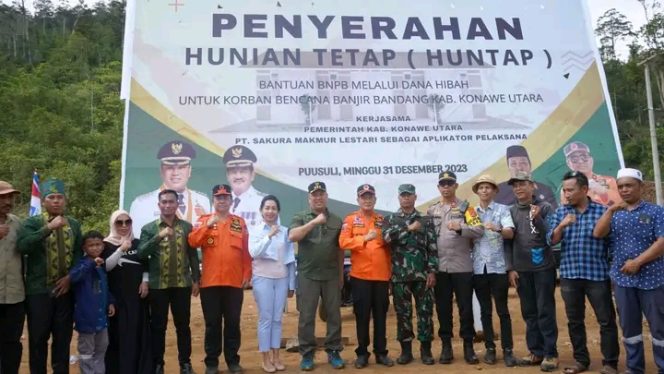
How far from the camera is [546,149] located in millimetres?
5961

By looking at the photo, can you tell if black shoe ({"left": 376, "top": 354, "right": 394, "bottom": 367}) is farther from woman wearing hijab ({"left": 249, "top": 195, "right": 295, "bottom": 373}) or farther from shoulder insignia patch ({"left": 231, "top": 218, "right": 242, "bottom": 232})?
shoulder insignia patch ({"left": 231, "top": 218, "right": 242, "bottom": 232})

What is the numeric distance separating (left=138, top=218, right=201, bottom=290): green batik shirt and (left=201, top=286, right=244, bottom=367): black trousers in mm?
218

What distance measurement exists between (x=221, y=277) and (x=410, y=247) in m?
1.55

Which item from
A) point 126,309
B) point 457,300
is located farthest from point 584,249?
point 126,309

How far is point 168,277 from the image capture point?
14.0 feet

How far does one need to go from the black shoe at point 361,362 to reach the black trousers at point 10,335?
2495mm

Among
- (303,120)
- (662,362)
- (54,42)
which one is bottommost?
(662,362)

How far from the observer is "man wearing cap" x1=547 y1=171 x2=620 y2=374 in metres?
4.20

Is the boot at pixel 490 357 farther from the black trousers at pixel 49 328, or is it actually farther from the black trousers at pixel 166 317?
the black trousers at pixel 49 328

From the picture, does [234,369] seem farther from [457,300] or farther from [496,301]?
[496,301]

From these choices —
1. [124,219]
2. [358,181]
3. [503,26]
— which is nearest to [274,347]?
[124,219]

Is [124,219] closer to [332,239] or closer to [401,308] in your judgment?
[332,239]

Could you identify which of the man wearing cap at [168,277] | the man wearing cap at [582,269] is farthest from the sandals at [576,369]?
the man wearing cap at [168,277]

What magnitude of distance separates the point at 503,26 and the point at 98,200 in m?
17.5
